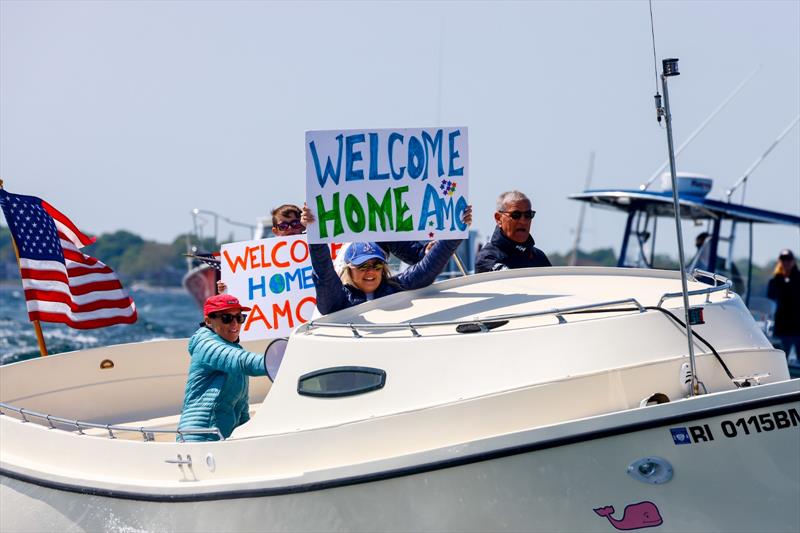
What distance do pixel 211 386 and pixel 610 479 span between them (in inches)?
103

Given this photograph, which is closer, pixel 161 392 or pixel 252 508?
pixel 252 508

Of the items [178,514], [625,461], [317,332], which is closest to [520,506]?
[625,461]

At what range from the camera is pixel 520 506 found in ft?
19.7

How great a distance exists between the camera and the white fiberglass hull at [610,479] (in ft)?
19.1

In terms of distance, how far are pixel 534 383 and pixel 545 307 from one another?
83 centimetres

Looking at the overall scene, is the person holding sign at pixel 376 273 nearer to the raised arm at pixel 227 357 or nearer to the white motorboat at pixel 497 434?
the white motorboat at pixel 497 434

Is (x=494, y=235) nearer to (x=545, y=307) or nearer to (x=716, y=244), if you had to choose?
(x=545, y=307)

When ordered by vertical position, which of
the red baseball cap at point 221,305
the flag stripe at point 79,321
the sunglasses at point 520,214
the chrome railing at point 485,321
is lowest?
the flag stripe at point 79,321

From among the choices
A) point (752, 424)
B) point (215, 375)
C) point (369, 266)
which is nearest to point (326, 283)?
point (369, 266)

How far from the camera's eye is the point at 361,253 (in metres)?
7.77

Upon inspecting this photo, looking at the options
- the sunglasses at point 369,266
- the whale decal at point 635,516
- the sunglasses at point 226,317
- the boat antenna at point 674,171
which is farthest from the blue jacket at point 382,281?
the whale decal at point 635,516

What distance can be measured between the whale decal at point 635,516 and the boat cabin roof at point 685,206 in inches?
456

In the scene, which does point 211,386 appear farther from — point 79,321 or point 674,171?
point 674,171

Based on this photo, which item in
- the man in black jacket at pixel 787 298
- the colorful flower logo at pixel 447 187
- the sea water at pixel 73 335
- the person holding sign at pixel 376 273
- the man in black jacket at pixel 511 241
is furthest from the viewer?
the sea water at pixel 73 335
